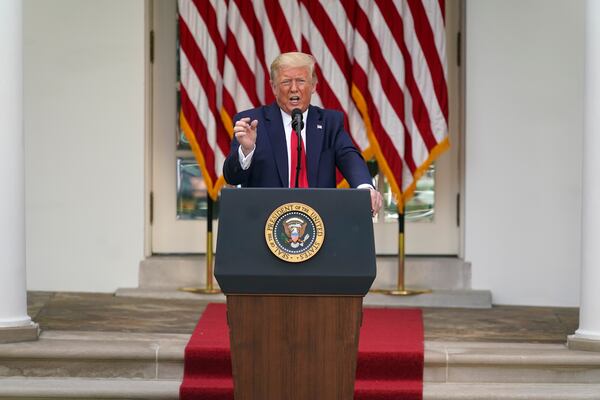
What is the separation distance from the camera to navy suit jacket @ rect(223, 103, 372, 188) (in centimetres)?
395

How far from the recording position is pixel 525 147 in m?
7.18

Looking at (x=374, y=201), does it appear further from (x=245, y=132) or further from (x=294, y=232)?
(x=245, y=132)

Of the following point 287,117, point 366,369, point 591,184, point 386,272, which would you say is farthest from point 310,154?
point 386,272

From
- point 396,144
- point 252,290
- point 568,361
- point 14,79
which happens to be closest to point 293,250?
point 252,290

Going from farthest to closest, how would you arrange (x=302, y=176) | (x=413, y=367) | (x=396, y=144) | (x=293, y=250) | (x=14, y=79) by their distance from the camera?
(x=396, y=144) < (x=14, y=79) < (x=413, y=367) < (x=302, y=176) < (x=293, y=250)

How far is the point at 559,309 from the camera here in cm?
705

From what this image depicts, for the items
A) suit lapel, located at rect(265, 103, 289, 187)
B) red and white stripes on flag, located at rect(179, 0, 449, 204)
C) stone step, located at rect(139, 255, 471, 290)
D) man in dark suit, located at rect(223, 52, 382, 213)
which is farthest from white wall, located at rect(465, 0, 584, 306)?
suit lapel, located at rect(265, 103, 289, 187)

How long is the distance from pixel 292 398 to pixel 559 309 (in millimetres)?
3779

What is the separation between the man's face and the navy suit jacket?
129 mm

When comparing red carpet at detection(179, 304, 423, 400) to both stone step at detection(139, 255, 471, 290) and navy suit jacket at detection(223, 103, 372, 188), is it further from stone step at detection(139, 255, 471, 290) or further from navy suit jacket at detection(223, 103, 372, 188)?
stone step at detection(139, 255, 471, 290)

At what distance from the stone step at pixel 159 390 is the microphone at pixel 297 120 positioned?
1.87m

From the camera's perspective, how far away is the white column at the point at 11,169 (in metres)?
5.54

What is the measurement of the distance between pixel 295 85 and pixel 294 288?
0.73 meters

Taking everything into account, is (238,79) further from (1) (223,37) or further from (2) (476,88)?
(2) (476,88)
